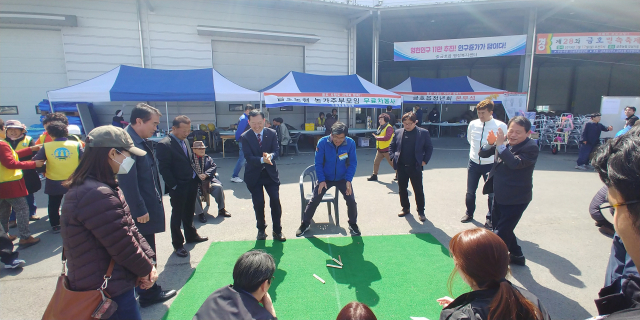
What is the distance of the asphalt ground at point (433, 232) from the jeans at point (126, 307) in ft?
3.03

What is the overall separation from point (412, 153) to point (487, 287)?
11.7ft

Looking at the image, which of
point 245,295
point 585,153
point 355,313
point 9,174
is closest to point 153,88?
point 9,174

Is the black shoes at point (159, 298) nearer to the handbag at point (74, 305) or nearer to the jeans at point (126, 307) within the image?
the jeans at point (126, 307)

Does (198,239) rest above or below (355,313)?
below

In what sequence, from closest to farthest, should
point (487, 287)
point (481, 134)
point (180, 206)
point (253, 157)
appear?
point (487, 287)
point (180, 206)
point (253, 157)
point (481, 134)

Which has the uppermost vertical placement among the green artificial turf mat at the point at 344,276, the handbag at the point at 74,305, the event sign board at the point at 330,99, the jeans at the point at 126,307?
the event sign board at the point at 330,99

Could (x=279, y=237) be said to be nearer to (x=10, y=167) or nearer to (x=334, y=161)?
(x=334, y=161)

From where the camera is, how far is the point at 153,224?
9.68ft

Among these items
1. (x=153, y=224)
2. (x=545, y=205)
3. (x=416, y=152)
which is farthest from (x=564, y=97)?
(x=153, y=224)

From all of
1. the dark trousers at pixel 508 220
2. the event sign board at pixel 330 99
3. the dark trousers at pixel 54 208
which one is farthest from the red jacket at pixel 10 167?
the event sign board at pixel 330 99

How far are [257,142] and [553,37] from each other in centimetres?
1416

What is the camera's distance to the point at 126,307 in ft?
6.23

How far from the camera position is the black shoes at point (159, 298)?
2873 millimetres

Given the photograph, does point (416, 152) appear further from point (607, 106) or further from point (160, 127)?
point (607, 106)
